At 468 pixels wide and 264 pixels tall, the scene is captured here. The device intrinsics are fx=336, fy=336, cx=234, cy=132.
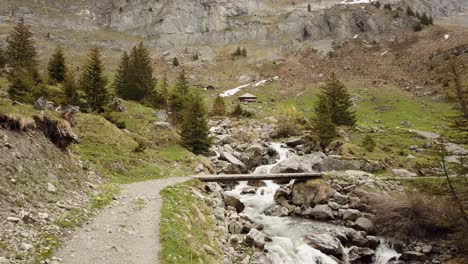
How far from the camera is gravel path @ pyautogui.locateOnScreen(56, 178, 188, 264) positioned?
12.1 metres

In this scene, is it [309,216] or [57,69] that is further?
[57,69]

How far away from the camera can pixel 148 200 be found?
66.4ft

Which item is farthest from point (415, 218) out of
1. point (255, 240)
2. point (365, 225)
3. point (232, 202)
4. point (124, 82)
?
point (124, 82)

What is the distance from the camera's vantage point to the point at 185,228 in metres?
16.9

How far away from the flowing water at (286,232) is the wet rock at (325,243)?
397 mm

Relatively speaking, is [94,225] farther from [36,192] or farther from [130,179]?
[130,179]

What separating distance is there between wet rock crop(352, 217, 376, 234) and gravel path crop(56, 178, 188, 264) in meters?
15.6

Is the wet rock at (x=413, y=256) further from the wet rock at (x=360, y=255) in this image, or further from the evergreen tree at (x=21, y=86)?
the evergreen tree at (x=21, y=86)

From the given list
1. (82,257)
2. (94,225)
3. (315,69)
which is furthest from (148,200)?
(315,69)

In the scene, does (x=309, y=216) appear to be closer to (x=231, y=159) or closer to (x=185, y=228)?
(x=231, y=159)

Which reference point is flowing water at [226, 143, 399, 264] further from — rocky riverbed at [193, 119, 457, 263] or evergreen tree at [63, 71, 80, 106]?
evergreen tree at [63, 71, 80, 106]

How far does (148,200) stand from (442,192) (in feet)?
62.6

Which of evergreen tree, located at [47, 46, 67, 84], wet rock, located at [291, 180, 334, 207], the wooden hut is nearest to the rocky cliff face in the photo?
the wooden hut

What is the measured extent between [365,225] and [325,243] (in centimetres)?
586
